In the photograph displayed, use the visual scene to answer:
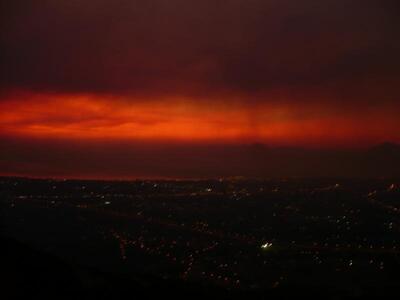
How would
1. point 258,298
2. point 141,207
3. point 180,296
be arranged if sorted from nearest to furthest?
point 180,296 < point 258,298 < point 141,207

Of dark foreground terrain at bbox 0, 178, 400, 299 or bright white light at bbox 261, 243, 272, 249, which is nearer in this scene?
dark foreground terrain at bbox 0, 178, 400, 299

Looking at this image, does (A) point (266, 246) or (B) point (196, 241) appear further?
(B) point (196, 241)

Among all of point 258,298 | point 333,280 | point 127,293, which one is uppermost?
point 127,293

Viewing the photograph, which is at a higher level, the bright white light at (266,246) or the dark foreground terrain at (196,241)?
the dark foreground terrain at (196,241)

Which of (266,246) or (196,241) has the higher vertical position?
(196,241)

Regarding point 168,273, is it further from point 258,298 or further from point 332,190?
point 332,190

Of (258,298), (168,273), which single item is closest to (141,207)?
(168,273)

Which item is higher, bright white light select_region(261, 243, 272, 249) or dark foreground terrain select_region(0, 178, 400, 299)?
dark foreground terrain select_region(0, 178, 400, 299)

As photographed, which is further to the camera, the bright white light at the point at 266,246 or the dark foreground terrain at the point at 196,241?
the bright white light at the point at 266,246
